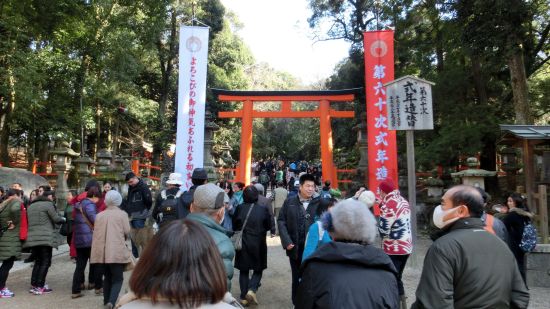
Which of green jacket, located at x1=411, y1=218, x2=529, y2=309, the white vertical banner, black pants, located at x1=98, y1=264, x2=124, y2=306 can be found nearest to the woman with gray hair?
green jacket, located at x1=411, y1=218, x2=529, y2=309

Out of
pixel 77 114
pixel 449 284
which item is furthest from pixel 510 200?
pixel 77 114

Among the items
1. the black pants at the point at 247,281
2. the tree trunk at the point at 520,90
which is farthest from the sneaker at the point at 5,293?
the tree trunk at the point at 520,90

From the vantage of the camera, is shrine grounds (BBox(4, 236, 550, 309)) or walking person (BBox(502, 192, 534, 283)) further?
shrine grounds (BBox(4, 236, 550, 309))

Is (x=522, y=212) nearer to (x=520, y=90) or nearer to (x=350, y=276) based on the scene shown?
(x=350, y=276)

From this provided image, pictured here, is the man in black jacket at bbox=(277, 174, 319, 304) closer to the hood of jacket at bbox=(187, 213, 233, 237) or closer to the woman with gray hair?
the hood of jacket at bbox=(187, 213, 233, 237)

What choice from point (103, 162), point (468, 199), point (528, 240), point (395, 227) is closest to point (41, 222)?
point (395, 227)

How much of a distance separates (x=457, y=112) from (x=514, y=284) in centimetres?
1028

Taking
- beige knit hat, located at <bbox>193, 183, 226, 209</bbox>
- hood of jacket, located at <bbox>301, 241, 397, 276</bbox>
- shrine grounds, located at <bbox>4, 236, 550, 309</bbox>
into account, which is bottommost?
shrine grounds, located at <bbox>4, 236, 550, 309</bbox>

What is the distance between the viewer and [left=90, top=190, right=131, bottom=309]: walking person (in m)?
4.63

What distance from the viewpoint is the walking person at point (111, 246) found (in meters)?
4.63

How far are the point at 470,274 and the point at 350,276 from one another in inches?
30.8

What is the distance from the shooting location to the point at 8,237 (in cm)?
545

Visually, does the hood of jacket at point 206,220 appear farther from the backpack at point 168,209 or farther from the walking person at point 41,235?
the walking person at point 41,235

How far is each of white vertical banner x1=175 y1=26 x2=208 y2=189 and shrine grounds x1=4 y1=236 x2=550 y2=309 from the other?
3.29m
